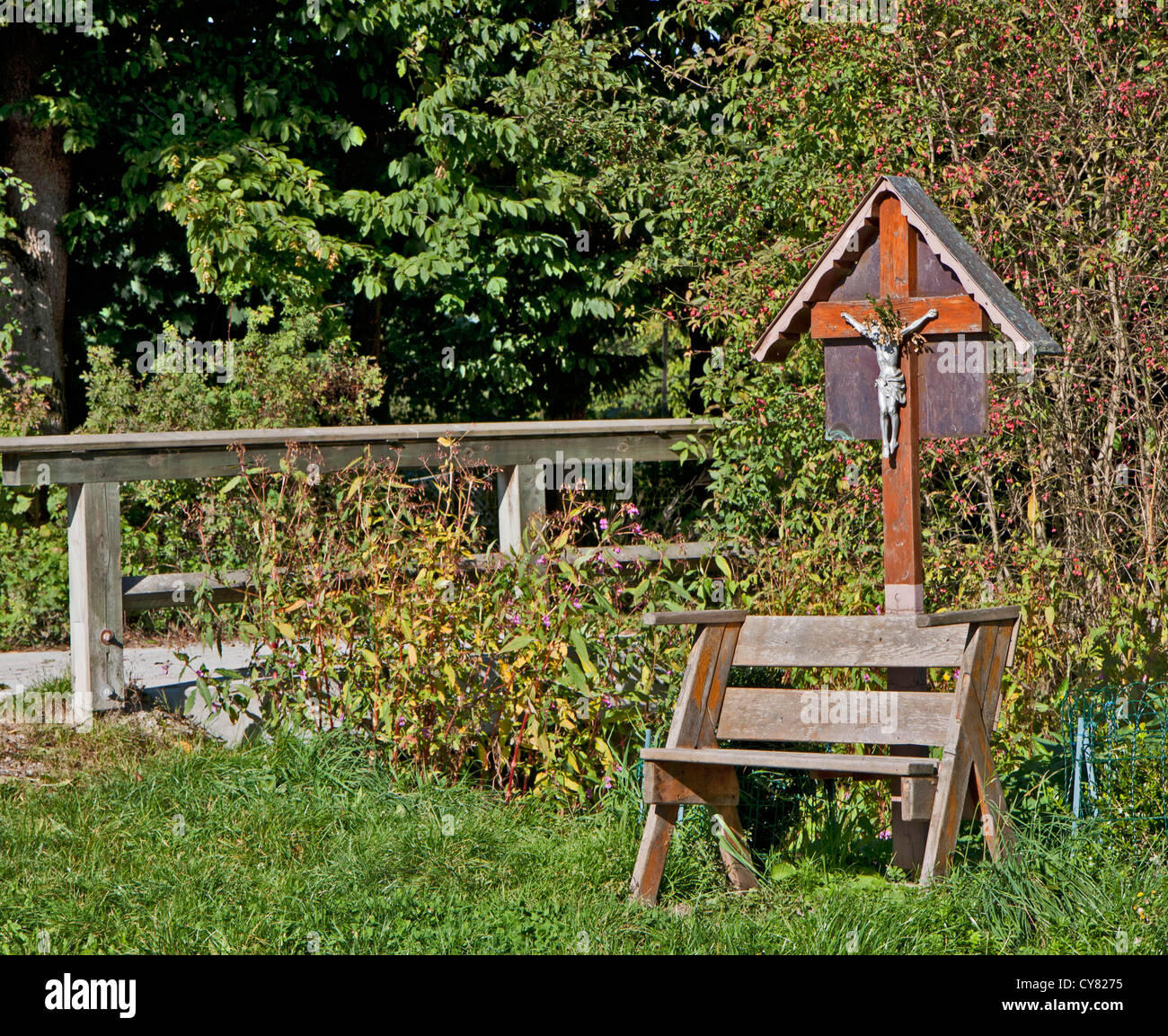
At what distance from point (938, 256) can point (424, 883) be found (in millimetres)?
2561

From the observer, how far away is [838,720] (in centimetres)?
425

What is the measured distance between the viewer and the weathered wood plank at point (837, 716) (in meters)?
4.11

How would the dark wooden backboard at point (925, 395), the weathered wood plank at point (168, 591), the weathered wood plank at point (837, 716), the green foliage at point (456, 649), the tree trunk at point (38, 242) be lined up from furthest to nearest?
the tree trunk at point (38, 242) → the weathered wood plank at point (168, 591) → the green foliage at point (456, 649) → the dark wooden backboard at point (925, 395) → the weathered wood plank at point (837, 716)

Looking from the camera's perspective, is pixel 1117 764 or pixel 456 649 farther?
pixel 456 649

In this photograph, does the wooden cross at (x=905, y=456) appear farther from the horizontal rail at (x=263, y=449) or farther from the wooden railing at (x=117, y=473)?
the horizontal rail at (x=263, y=449)

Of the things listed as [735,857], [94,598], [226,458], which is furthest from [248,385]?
[735,857]

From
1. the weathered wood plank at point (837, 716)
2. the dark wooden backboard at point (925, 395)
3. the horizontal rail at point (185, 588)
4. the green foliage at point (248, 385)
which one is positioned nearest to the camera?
the weathered wood plank at point (837, 716)

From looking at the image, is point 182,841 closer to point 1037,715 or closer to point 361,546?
point 361,546

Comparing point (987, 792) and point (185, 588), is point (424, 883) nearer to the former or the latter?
point (987, 792)

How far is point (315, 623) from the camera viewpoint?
505 centimetres

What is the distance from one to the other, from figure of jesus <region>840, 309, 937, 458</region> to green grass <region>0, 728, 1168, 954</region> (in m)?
1.35

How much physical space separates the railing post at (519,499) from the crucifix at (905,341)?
2.19m

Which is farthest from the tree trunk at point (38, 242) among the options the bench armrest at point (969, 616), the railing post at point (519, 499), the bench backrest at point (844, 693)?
the bench armrest at point (969, 616)
